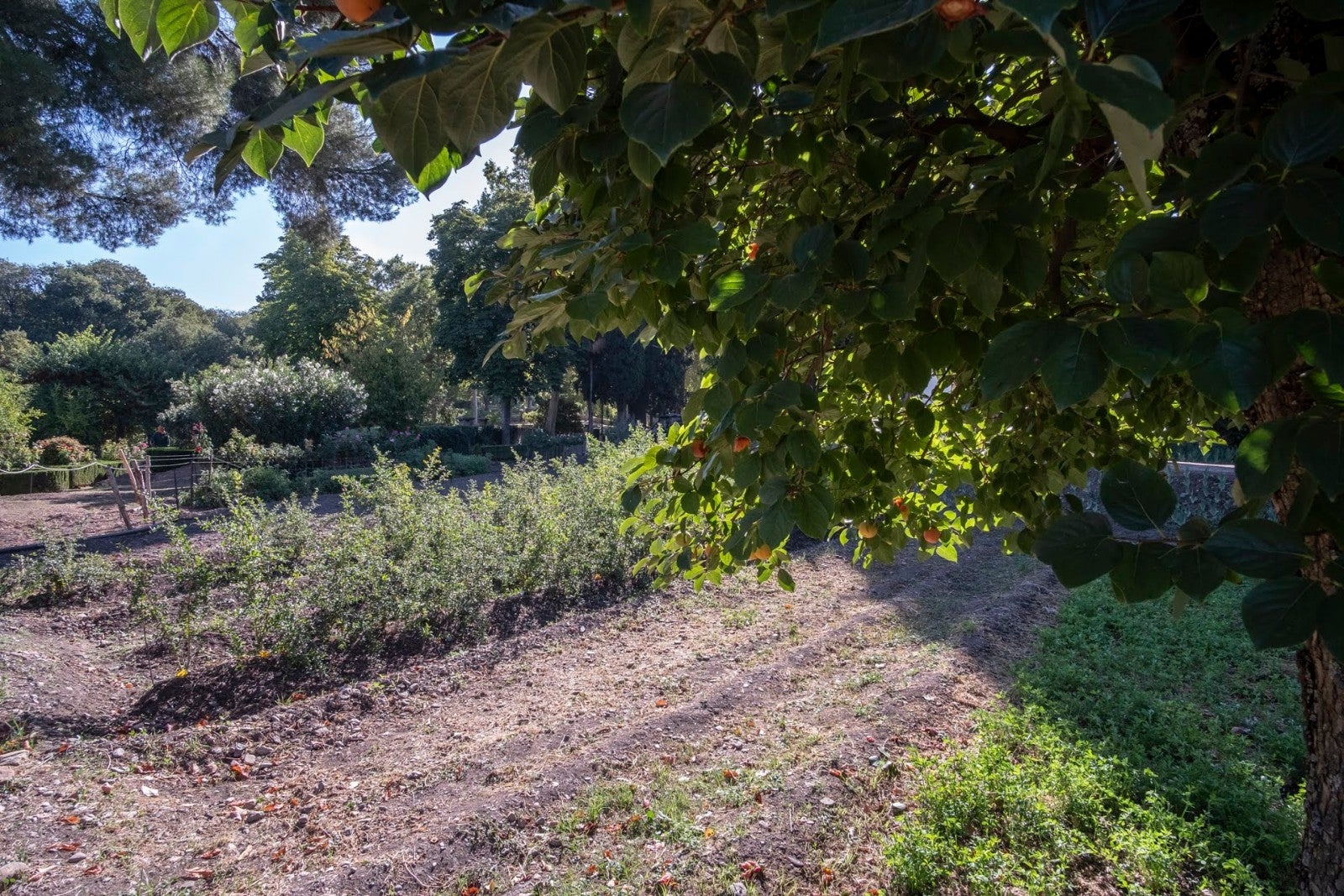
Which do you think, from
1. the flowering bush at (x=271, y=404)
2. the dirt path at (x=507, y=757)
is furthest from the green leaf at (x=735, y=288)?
the flowering bush at (x=271, y=404)

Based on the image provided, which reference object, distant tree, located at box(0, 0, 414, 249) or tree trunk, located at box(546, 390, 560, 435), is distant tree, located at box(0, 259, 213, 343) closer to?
tree trunk, located at box(546, 390, 560, 435)

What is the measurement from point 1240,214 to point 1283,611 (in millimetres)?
369

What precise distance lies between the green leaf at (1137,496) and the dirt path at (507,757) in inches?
97.9

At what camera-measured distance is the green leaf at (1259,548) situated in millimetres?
645

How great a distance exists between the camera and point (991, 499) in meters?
1.99

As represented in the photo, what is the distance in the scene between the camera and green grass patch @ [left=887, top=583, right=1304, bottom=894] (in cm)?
256

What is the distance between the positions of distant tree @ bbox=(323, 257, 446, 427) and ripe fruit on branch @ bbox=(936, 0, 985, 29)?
21.9 m

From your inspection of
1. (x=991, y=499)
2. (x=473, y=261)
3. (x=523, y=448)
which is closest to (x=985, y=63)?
(x=991, y=499)

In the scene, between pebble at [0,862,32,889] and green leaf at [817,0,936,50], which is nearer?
green leaf at [817,0,936,50]

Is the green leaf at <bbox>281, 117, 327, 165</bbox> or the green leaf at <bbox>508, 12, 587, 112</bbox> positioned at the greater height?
the green leaf at <bbox>281, 117, 327, 165</bbox>

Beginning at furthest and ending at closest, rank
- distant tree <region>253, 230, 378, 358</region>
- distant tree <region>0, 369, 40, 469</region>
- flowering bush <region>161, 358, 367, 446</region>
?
distant tree <region>253, 230, 378, 358</region> < flowering bush <region>161, 358, 367, 446</region> < distant tree <region>0, 369, 40, 469</region>

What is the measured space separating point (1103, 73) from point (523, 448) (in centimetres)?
2131

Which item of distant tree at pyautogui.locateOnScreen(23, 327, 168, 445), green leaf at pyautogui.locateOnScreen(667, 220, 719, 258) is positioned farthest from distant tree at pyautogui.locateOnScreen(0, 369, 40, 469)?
green leaf at pyautogui.locateOnScreen(667, 220, 719, 258)

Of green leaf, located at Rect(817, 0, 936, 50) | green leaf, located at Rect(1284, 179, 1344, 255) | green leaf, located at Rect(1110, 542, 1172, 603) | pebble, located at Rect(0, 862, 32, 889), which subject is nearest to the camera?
green leaf, located at Rect(817, 0, 936, 50)
